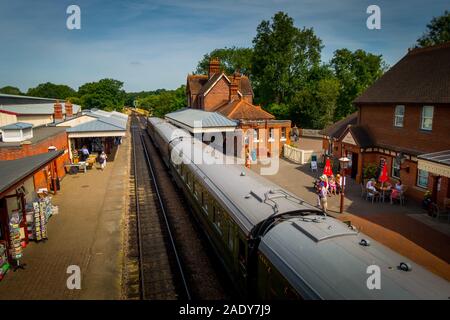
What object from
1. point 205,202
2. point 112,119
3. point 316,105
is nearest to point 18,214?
point 205,202

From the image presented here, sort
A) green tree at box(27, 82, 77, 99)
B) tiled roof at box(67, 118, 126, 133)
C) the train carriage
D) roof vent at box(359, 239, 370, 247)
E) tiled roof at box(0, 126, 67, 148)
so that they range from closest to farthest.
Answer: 1. the train carriage
2. roof vent at box(359, 239, 370, 247)
3. tiled roof at box(0, 126, 67, 148)
4. tiled roof at box(67, 118, 126, 133)
5. green tree at box(27, 82, 77, 99)

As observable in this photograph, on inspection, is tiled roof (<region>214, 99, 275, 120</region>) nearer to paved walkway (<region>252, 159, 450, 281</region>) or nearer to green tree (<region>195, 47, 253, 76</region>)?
paved walkway (<region>252, 159, 450, 281</region>)

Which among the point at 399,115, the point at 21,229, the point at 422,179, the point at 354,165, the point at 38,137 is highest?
the point at 399,115

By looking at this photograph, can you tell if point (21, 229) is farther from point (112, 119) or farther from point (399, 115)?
point (112, 119)

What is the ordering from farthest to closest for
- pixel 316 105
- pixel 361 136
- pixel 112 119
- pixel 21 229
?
pixel 316 105 < pixel 112 119 < pixel 361 136 < pixel 21 229

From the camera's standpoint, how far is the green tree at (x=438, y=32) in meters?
53.5

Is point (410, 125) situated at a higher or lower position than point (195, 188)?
higher

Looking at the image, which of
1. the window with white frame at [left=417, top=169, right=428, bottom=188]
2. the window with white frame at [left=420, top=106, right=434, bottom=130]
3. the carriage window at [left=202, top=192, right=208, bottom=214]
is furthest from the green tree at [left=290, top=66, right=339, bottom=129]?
the carriage window at [left=202, top=192, right=208, bottom=214]

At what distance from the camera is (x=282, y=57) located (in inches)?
2144

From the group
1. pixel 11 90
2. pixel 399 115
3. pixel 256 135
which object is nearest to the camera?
pixel 399 115

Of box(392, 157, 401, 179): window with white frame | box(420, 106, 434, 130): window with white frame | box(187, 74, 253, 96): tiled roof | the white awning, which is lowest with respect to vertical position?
box(392, 157, 401, 179): window with white frame

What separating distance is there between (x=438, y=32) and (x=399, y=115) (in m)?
46.3

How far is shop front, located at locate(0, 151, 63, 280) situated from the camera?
11.0 m

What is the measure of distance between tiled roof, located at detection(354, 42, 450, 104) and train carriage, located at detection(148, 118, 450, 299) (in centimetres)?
1337
